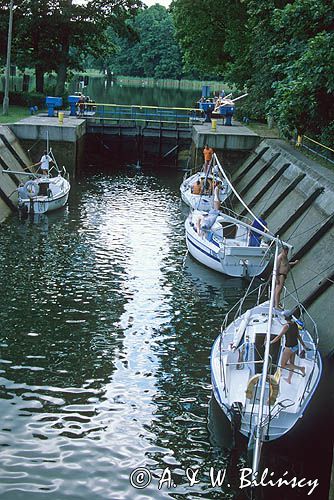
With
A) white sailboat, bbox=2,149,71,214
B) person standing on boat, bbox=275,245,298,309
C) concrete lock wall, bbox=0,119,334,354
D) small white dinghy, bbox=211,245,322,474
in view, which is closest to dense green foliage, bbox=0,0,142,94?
concrete lock wall, bbox=0,119,334,354

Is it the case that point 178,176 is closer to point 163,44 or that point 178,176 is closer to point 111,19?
point 111,19

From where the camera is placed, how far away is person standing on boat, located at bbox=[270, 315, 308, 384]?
50.4ft

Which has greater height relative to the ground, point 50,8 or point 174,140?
point 50,8

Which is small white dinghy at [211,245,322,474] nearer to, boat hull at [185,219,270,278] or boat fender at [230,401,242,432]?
boat fender at [230,401,242,432]

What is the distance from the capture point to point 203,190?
121 ft

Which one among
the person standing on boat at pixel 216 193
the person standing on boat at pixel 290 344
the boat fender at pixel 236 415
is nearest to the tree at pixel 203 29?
the person standing on boat at pixel 216 193

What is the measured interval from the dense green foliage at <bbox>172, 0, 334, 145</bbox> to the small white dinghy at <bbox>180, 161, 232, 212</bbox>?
170 inches

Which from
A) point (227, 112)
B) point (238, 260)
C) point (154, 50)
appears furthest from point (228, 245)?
point (154, 50)

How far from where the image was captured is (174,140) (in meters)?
52.9

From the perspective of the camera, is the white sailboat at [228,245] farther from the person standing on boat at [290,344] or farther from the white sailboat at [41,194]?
the person standing on boat at [290,344]

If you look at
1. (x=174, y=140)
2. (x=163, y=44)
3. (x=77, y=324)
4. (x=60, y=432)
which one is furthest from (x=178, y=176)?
(x=163, y=44)

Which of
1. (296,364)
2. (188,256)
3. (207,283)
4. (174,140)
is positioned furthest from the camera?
(174,140)

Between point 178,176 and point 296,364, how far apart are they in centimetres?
3426

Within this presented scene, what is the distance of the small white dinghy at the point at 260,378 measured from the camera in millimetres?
13547
